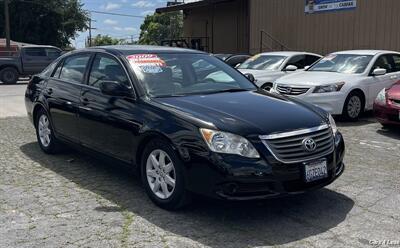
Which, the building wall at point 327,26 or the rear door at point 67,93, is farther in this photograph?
the building wall at point 327,26

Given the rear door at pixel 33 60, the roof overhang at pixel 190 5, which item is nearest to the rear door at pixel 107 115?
the rear door at pixel 33 60

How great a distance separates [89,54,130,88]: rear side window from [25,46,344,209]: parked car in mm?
14

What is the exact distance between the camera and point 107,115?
5402 mm

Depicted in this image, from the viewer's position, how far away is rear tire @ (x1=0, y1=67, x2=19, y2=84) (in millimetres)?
22859

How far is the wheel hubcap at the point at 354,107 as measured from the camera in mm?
10139

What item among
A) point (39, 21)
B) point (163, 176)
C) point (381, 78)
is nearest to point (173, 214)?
point (163, 176)

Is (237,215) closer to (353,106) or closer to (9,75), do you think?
(353,106)

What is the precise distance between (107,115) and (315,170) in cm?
225

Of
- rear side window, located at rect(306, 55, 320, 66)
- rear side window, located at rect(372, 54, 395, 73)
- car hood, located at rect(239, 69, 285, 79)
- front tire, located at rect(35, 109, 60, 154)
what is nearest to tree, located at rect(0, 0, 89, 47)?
rear side window, located at rect(306, 55, 320, 66)

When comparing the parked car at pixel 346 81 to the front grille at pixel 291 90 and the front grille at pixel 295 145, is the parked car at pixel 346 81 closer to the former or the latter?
the front grille at pixel 291 90

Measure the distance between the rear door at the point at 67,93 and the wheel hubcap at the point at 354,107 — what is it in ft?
18.9

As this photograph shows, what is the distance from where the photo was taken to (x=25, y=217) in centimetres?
464

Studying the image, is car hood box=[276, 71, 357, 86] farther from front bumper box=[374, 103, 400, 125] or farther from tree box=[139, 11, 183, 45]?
tree box=[139, 11, 183, 45]

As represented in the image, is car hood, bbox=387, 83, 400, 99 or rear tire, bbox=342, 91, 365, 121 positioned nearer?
car hood, bbox=387, 83, 400, 99
